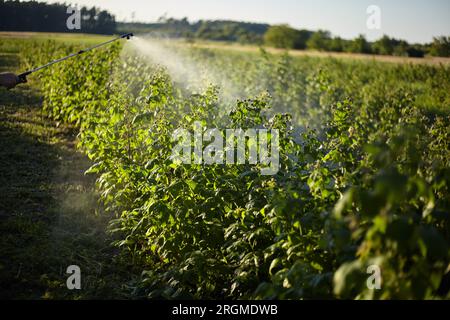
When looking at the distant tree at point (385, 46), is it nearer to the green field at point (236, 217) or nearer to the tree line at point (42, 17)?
the tree line at point (42, 17)

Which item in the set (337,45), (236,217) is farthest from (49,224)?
(337,45)

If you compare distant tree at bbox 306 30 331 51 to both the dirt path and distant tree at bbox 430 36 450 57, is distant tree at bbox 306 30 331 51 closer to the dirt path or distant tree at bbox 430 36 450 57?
distant tree at bbox 430 36 450 57

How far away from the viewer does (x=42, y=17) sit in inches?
795

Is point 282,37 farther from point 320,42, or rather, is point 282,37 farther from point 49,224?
point 49,224

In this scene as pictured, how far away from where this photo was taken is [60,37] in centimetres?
2791

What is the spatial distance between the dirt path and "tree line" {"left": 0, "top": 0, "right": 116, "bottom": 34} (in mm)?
8066

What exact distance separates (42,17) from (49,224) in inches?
713

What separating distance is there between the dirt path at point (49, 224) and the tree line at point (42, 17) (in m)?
8.07

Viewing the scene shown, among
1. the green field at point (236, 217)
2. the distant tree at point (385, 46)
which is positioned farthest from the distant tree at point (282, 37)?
the green field at point (236, 217)

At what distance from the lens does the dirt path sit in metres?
3.77

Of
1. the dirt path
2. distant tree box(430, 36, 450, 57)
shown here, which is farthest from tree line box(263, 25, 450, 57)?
the dirt path

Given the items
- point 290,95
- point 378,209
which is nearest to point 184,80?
point 290,95
